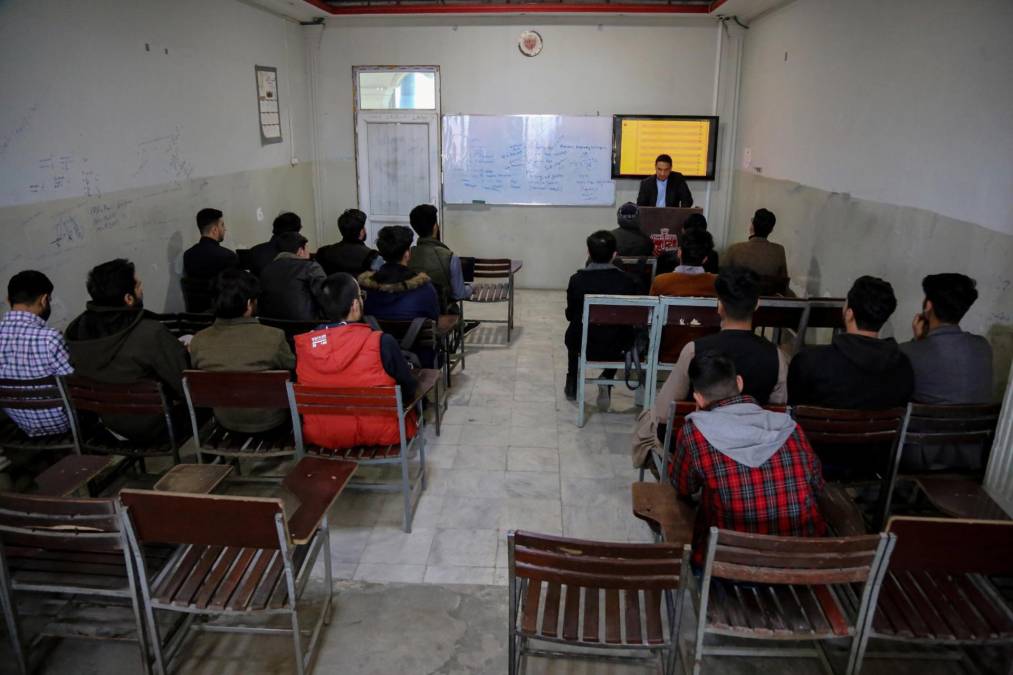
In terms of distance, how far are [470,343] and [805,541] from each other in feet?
13.5

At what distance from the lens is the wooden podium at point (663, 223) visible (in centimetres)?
562

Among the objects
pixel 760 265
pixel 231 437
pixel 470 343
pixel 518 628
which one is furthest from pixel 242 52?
pixel 518 628

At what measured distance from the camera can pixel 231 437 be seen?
302 centimetres

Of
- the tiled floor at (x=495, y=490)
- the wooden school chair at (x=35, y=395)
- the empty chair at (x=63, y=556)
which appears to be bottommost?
the tiled floor at (x=495, y=490)

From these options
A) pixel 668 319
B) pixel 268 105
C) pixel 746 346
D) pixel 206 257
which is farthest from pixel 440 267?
pixel 268 105

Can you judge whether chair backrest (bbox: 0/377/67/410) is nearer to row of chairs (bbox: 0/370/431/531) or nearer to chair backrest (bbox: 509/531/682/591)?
row of chairs (bbox: 0/370/431/531)

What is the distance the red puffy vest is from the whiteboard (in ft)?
16.1

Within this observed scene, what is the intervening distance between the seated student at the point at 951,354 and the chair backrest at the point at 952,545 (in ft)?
3.29

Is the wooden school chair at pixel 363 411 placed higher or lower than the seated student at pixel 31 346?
lower

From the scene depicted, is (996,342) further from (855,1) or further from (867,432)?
(855,1)

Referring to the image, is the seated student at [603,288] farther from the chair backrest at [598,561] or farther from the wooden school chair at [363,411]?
the chair backrest at [598,561]

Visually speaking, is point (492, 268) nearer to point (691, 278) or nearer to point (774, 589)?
point (691, 278)

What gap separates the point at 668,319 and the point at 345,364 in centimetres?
181

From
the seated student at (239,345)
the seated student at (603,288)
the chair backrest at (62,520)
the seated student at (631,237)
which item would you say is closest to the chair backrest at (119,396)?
the seated student at (239,345)
